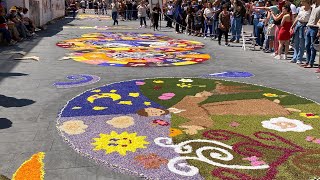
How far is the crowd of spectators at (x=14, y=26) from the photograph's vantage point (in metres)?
13.0

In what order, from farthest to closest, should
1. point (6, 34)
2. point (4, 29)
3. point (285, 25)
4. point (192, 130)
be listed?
1. point (6, 34)
2. point (4, 29)
3. point (285, 25)
4. point (192, 130)

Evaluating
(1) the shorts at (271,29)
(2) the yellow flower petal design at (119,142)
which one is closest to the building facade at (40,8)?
(1) the shorts at (271,29)

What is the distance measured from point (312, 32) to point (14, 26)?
1138 centimetres

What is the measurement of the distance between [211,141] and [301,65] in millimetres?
6527

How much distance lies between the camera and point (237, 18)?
48.7 feet

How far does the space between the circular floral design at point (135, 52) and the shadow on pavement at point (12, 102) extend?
395 centimetres

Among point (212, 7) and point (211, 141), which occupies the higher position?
point (212, 7)

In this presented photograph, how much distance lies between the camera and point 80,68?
9359 millimetres

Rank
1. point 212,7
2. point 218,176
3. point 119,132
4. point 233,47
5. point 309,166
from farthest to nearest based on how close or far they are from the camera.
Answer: point 212,7, point 233,47, point 119,132, point 309,166, point 218,176

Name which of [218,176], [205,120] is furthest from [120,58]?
[218,176]

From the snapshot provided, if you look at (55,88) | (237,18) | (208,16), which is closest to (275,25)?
(237,18)

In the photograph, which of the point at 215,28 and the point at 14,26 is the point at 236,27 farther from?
the point at 14,26

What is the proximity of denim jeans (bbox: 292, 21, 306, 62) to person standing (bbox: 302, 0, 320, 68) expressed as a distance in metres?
0.39

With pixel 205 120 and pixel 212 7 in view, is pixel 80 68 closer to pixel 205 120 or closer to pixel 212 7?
pixel 205 120
